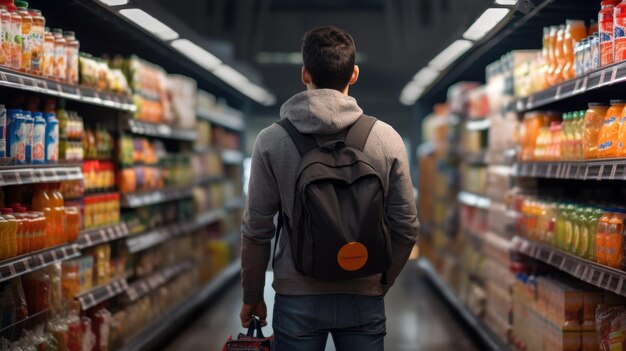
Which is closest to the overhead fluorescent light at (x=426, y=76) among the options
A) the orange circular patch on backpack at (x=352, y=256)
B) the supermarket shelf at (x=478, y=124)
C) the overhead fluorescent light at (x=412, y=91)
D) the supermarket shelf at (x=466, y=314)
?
the overhead fluorescent light at (x=412, y=91)

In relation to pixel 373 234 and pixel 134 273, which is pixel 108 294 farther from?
pixel 373 234

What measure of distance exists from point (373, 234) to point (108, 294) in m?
2.97

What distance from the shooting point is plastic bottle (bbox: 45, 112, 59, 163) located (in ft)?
12.9

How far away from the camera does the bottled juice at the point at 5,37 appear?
3.35 m

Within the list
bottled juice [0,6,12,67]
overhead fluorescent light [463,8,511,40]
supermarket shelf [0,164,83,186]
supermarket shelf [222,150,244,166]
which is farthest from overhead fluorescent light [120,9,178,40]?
supermarket shelf [222,150,244,166]

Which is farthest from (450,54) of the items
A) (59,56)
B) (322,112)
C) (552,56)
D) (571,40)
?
(322,112)

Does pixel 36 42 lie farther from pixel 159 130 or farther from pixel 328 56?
pixel 159 130

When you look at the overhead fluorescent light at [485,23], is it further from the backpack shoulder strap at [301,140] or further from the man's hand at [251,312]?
the man's hand at [251,312]

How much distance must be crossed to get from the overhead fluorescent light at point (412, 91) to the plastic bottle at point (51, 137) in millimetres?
5285

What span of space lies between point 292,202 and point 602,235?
5.32ft

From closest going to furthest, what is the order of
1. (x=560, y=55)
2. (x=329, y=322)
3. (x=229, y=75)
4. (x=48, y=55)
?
(x=329, y=322) → (x=48, y=55) → (x=560, y=55) → (x=229, y=75)

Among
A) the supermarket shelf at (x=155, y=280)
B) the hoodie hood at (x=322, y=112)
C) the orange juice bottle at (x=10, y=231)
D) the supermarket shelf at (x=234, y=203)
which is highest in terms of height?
the hoodie hood at (x=322, y=112)

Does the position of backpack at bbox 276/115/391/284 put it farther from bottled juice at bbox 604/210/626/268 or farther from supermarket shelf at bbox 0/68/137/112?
supermarket shelf at bbox 0/68/137/112

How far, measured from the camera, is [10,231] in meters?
3.46
